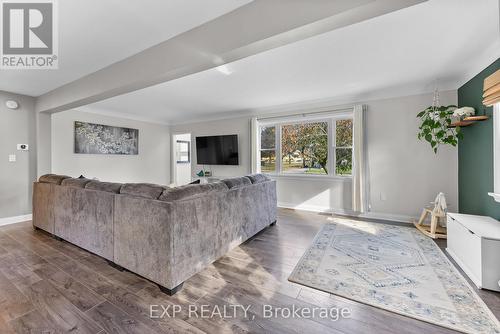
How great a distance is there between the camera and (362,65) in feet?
8.82

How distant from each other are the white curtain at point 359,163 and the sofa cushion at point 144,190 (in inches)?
136

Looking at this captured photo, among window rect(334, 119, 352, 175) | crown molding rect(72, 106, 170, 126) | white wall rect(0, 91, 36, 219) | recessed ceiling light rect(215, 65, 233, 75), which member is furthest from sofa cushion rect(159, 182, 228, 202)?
crown molding rect(72, 106, 170, 126)

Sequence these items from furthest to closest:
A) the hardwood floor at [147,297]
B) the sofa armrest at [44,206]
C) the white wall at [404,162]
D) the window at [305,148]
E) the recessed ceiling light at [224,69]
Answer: the window at [305,148] < the white wall at [404,162] < the sofa armrest at [44,206] < the recessed ceiling light at [224,69] < the hardwood floor at [147,297]

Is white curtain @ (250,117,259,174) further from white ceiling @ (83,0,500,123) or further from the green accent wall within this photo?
the green accent wall

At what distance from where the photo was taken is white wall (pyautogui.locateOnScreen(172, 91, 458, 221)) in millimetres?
3455

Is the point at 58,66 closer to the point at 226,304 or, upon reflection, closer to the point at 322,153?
the point at 226,304

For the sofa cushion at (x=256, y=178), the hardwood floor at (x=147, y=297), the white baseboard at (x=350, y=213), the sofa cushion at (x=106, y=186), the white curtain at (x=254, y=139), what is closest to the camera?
the hardwood floor at (x=147, y=297)

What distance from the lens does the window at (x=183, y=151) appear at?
23.5 feet

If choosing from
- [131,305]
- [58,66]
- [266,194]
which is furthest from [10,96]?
[266,194]

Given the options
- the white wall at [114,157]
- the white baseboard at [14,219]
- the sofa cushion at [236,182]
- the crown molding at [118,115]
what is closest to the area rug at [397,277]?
the sofa cushion at [236,182]

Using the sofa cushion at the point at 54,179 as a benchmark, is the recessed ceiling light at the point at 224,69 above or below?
above

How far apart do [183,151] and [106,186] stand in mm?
5331

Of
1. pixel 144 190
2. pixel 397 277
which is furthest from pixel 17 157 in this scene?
pixel 397 277

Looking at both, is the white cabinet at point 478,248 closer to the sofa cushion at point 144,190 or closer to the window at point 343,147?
the window at point 343,147
